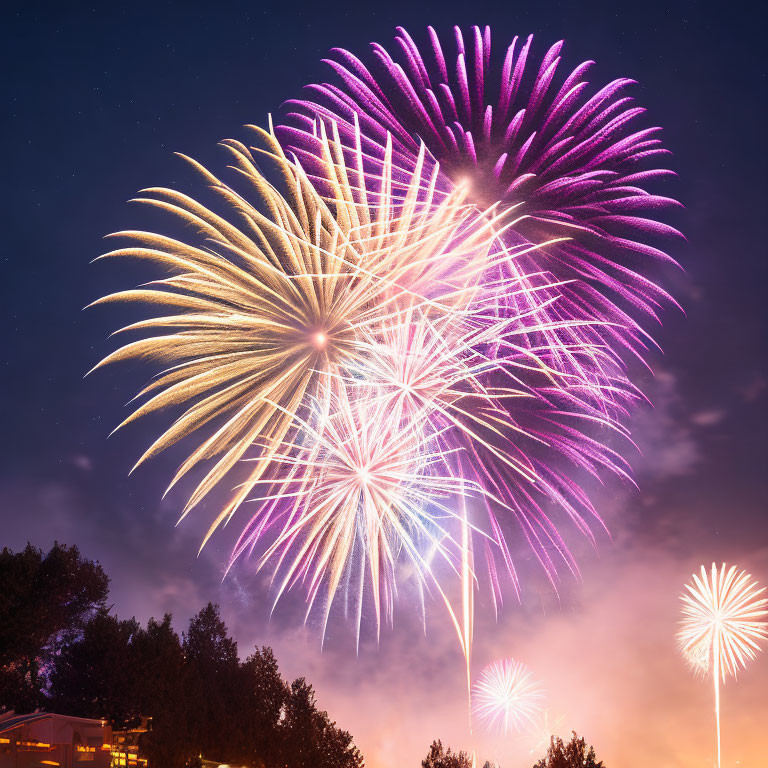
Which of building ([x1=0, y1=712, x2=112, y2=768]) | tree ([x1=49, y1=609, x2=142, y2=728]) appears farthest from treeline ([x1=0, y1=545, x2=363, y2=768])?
building ([x1=0, y1=712, x2=112, y2=768])

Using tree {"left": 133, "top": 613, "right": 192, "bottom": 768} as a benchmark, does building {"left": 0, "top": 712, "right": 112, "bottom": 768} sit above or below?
below

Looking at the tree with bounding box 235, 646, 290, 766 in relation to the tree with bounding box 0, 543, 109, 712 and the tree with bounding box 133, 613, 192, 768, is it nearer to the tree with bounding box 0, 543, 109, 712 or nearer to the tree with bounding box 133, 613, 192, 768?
the tree with bounding box 133, 613, 192, 768

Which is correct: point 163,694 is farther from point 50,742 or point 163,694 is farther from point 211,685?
point 50,742

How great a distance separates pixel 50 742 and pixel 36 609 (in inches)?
542

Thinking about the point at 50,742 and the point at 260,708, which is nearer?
the point at 50,742

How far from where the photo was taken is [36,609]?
155 feet

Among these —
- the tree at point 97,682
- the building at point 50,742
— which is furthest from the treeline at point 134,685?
the building at point 50,742

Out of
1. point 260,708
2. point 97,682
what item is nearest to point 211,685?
point 260,708

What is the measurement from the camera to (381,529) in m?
27.1

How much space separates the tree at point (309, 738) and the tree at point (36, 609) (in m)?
15.2

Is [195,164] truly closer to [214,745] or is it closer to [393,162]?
[393,162]

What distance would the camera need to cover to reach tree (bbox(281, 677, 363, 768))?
164ft

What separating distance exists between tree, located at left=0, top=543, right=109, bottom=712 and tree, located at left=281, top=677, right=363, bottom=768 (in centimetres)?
1522

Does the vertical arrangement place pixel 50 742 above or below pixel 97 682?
below
